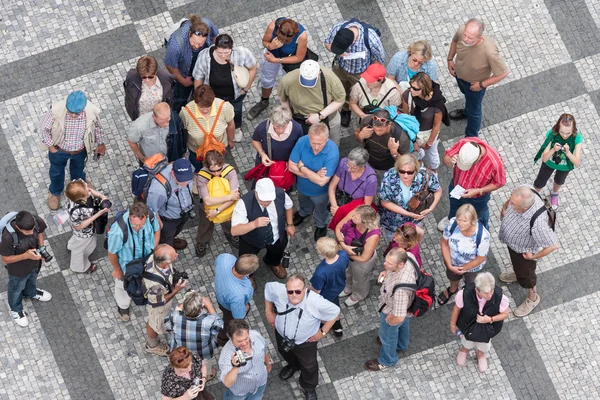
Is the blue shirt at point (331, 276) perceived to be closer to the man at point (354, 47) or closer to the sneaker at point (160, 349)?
the sneaker at point (160, 349)

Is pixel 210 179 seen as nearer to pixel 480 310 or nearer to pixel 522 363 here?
pixel 480 310

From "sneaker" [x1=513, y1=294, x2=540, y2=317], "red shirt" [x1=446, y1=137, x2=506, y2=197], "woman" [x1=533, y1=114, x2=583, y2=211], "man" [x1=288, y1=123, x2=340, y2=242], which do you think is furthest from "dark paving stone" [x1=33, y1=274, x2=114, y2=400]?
"woman" [x1=533, y1=114, x2=583, y2=211]

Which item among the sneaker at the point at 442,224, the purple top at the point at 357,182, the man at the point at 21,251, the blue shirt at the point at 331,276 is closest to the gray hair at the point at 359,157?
the purple top at the point at 357,182

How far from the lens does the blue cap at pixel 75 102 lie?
12.9 meters

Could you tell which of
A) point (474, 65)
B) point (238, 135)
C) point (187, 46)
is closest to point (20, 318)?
point (238, 135)

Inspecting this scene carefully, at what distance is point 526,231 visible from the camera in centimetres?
1266

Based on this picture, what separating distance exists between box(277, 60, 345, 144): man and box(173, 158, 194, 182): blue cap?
1.51 metres

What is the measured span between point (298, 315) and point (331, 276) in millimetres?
610

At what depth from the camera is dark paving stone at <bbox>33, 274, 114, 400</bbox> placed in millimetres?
13383

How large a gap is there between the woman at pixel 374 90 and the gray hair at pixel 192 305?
308 cm

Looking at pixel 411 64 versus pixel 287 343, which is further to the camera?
pixel 411 64

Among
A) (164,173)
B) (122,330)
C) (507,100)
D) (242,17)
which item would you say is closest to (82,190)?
(164,173)

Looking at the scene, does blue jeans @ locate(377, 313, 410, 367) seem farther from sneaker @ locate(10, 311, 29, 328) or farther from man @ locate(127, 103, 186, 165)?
sneaker @ locate(10, 311, 29, 328)

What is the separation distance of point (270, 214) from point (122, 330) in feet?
8.09
